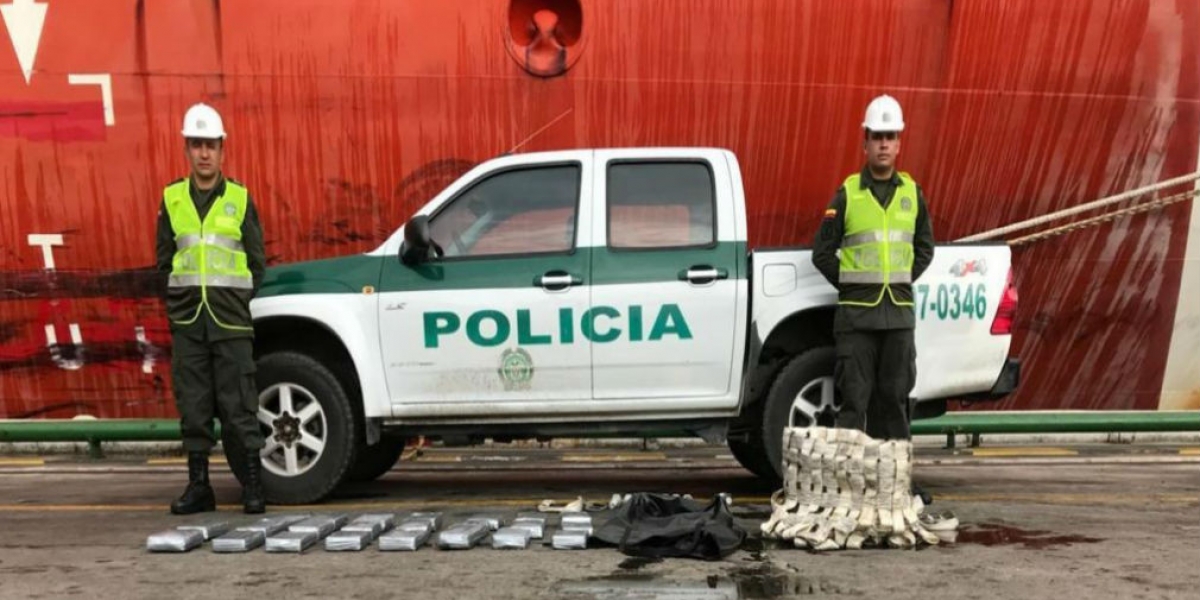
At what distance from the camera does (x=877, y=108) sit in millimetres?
5777

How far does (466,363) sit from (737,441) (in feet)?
5.33

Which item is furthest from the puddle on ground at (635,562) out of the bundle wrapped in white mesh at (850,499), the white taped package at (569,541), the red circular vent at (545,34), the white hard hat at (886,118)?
the red circular vent at (545,34)

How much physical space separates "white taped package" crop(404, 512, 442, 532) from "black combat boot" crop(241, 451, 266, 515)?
852mm

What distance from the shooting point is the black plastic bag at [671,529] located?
15.5ft

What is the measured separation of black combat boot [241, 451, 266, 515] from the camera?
591 cm

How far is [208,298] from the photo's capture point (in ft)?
19.3

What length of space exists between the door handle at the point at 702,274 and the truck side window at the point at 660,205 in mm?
166

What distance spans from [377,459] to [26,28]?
168 inches

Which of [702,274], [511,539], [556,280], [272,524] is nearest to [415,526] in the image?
[511,539]

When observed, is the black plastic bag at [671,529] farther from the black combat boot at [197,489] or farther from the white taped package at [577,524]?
the black combat boot at [197,489]

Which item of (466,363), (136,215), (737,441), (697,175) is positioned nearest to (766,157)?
(697,175)

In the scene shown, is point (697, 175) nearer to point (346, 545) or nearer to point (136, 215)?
point (346, 545)

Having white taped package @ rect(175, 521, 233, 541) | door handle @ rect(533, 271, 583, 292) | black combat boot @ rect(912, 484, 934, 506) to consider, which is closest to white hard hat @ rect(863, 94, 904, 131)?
door handle @ rect(533, 271, 583, 292)

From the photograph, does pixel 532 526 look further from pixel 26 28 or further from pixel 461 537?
pixel 26 28
